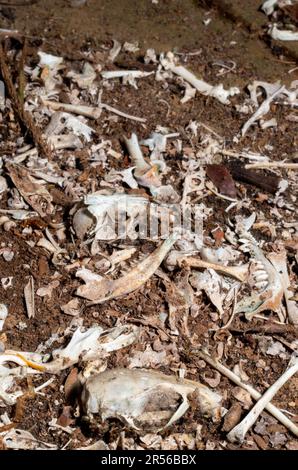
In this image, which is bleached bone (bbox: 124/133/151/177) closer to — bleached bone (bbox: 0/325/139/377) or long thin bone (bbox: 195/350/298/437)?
bleached bone (bbox: 0/325/139/377)

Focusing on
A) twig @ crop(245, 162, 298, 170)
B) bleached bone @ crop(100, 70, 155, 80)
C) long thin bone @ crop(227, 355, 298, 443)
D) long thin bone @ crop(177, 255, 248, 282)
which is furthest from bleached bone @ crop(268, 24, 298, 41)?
long thin bone @ crop(227, 355, 298, 443)

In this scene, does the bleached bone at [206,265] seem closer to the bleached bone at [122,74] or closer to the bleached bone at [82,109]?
the bleached bone at [82,109]

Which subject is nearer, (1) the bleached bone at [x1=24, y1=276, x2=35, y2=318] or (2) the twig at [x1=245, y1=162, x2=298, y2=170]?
(1) the bleached bone at [x1=24, y1=276, x2=35, y2=318]

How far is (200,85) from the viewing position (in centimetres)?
461

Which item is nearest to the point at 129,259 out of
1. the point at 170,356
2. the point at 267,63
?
the point at 170,356

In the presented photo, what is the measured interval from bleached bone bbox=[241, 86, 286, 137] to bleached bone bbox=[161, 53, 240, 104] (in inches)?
8.3

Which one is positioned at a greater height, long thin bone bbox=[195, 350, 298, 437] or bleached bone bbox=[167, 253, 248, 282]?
bleached bone bbox=[167, 253, 248, 282]

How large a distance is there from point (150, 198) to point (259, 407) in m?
1.32

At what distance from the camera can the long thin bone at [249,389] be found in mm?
3031

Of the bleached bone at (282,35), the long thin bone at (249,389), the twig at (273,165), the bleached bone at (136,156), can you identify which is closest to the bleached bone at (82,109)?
the bleached bone at (136,156)

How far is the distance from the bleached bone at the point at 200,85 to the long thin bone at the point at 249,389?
1.93 metres

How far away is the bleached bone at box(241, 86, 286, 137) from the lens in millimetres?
4359

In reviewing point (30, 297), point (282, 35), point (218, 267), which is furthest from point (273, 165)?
point (30, 297)
